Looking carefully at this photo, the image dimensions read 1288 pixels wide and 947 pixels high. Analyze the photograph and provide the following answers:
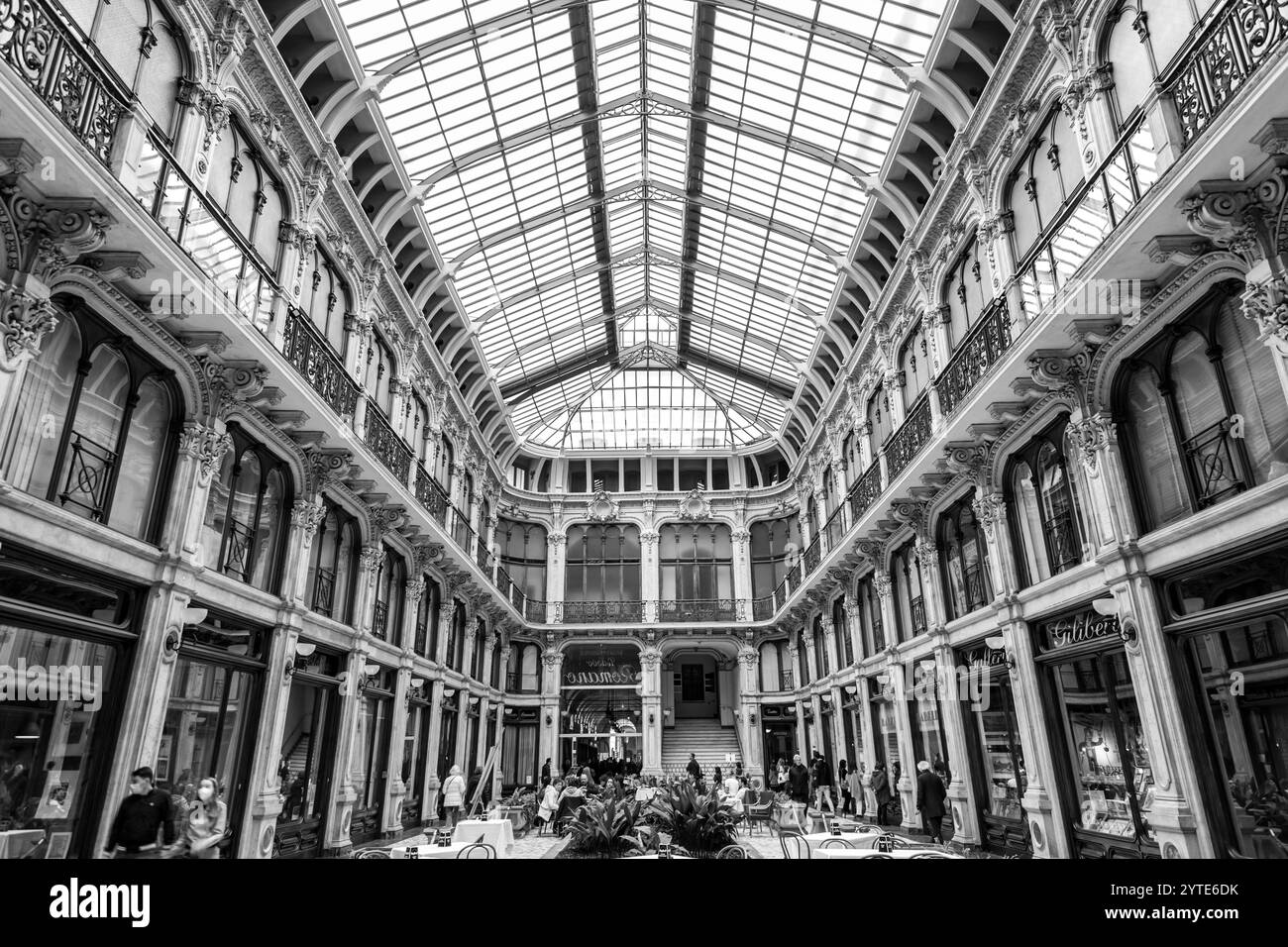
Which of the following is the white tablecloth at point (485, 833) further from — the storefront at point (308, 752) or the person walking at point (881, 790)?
the person walking at point (881, 790)

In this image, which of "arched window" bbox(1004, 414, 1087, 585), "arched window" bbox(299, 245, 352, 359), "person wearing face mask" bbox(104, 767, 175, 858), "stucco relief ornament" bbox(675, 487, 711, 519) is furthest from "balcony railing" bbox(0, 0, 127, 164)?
"stucco relief ornament" bbox(675, 487, 711, 519)

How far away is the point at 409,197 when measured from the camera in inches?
556

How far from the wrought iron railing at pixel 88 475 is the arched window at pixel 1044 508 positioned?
35.3 ft

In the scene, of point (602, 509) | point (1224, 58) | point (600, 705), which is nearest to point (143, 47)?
point (1224, 58)

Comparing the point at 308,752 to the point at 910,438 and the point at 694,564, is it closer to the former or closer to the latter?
the point at 910,438

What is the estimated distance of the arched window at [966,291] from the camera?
1135 centimetres

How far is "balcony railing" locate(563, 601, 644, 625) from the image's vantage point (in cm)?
2758

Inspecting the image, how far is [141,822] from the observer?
582cm

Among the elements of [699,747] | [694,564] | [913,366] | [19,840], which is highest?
[913,366]

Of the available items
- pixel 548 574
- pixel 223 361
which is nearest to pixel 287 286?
pixel 223 361

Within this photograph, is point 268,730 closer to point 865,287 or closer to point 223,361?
point 223,361

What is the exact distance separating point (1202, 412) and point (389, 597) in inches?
542

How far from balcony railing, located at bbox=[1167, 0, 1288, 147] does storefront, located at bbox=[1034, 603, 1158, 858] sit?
512 cm

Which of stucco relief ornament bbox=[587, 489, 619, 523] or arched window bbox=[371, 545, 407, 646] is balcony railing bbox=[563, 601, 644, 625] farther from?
arched window bbox=[371, 545, 407, 646]
